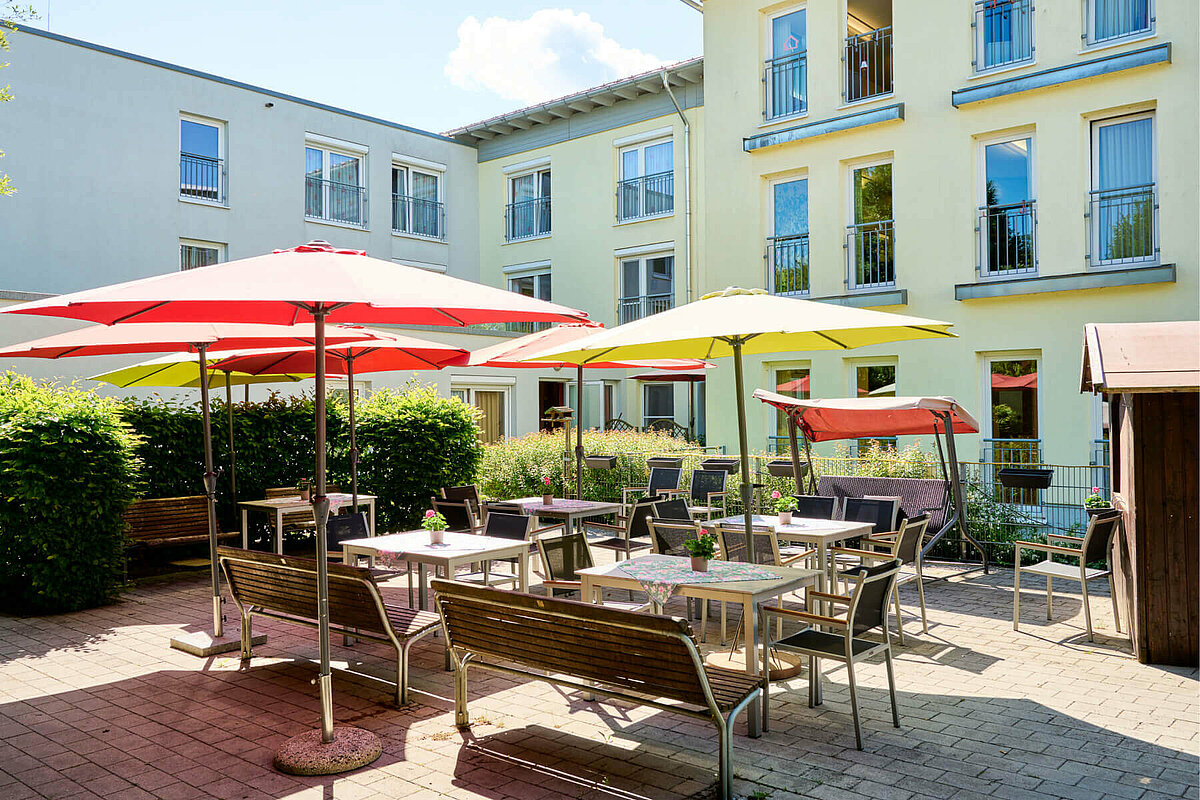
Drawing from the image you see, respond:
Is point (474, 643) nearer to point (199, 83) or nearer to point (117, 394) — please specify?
point (117, 394)

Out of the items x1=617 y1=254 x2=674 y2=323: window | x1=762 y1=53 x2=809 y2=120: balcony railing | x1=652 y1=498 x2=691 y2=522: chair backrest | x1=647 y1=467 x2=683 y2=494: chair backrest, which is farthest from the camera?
x1=617 y1=254 x2=674 y2=323: window

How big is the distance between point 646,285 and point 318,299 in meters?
17.8

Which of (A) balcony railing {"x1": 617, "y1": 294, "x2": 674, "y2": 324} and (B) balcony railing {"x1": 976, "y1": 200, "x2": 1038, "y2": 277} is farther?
(A) balcony railing {"x1": 617, "y1": 294, "x2": 674, "y2": 324}

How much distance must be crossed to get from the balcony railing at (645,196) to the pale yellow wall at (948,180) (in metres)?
4.25

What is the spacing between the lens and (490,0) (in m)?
12.8

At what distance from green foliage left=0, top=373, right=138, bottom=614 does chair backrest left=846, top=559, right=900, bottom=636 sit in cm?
654

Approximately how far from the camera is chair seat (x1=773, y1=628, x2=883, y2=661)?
4746 mm

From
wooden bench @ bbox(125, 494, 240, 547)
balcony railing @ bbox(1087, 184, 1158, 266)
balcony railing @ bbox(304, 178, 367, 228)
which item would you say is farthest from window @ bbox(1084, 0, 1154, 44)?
balcony railing @ bbox(304, 178, 367, 228)

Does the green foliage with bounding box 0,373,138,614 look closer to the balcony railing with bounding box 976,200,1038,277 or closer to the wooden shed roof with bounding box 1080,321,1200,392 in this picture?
the wooden shed roof with bounding box 1080,321,1200,392

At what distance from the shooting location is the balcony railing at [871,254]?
581 inches

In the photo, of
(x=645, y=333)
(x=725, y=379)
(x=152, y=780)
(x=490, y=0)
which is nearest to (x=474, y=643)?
(x=152, y=780)

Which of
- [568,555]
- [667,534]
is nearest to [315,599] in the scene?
[568,555]

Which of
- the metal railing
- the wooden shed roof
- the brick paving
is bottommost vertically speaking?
the brick paving

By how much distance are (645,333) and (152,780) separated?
3392mm
